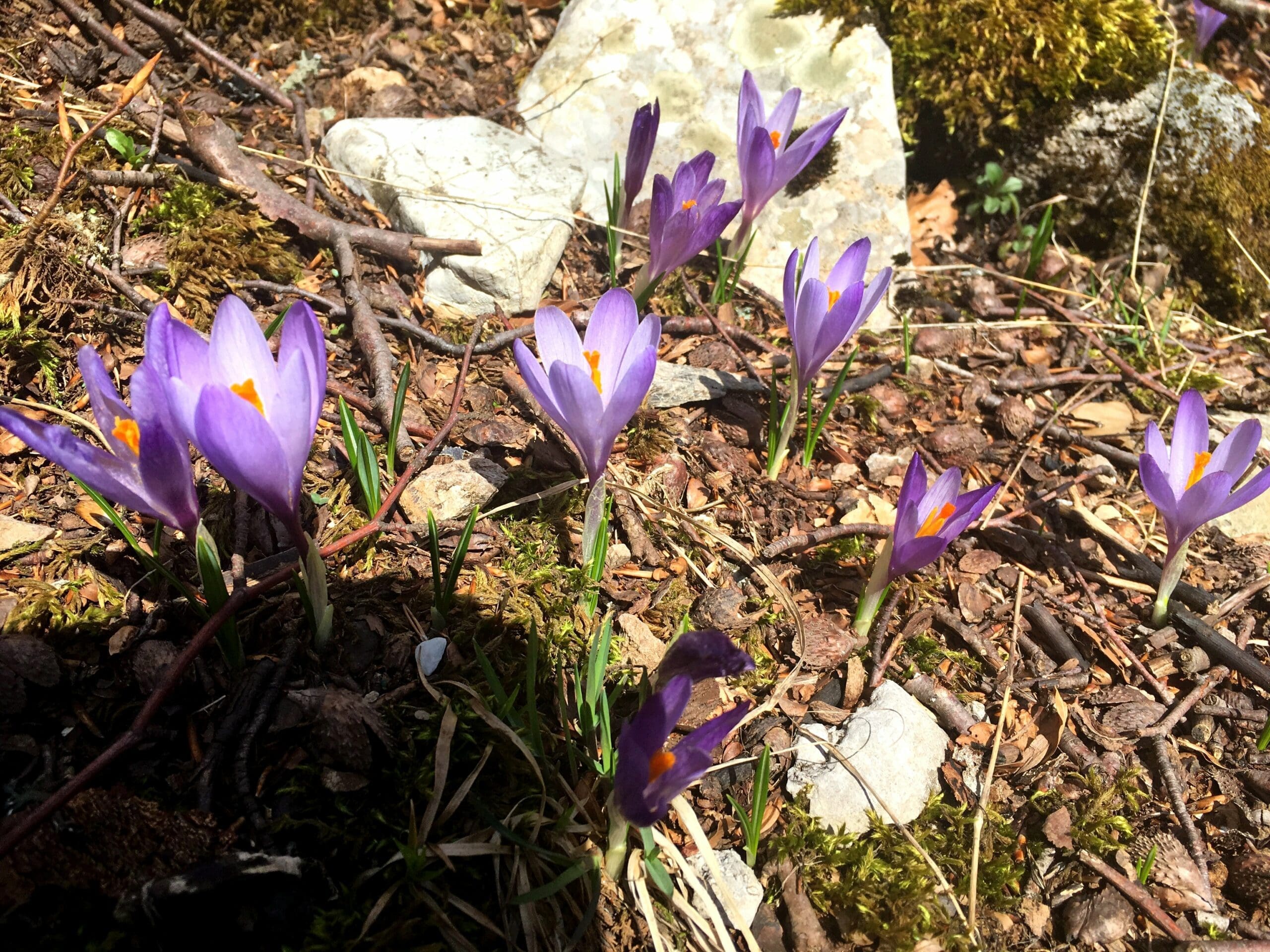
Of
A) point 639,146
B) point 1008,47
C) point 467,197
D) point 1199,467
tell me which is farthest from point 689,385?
point 1008,47

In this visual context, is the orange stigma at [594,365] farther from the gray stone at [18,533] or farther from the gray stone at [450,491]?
the gray stone at [18,533]

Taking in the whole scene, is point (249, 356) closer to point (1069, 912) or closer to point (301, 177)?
point (301, 177)

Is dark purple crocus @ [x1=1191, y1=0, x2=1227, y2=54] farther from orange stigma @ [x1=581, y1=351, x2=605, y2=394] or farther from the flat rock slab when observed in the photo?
orange stigma @ [x1=581, y1=351, x2=605, y2=394]

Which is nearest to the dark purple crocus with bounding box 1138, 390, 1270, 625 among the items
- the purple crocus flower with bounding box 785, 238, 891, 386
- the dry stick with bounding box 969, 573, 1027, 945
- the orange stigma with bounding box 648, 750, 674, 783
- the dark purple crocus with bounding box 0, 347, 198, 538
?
the dry stick with bounding box 969, 573, 1027, 945

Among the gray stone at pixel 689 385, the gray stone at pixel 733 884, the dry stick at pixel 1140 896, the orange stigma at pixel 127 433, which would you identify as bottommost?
the dry stick at pixel 1140 896

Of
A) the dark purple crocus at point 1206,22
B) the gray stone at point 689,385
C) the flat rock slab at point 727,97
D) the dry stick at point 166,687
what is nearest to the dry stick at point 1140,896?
the gray stone at point 689,385

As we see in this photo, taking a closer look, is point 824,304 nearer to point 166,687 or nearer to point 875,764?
point 875,764
